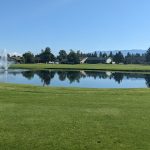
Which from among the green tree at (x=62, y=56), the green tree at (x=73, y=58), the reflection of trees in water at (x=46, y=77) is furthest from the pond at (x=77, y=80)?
the green tree at (x=62, y=56)

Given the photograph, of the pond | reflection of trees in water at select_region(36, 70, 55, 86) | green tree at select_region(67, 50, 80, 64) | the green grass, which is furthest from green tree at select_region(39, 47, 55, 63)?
the green grass

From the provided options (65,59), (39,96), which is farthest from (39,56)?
(39,96)

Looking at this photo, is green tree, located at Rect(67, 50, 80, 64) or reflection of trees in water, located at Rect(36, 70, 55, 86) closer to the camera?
reflection of trees in water, located at Rect(36, 70, 55, 86)

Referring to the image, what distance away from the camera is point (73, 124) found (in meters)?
11.8

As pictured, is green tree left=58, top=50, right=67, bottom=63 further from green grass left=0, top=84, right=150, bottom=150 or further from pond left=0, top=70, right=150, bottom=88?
green grass left=0, top=84, right=150, bottom=150

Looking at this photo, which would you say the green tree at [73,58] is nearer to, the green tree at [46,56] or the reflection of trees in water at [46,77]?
the green tree at [46,56]

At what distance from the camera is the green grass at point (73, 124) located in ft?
31.6

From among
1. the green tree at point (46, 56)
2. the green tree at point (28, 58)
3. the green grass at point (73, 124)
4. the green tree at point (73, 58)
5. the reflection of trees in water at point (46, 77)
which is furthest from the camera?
the green tree at point (46, 56)

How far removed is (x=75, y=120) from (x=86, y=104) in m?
3.62

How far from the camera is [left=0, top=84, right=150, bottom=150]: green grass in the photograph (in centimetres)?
962

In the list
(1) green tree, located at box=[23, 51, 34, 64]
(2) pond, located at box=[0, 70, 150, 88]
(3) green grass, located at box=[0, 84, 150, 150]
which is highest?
(1) green tree, located at box=[23, 51, 34, 64]

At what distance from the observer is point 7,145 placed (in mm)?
9336

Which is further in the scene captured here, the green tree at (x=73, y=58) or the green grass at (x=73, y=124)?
the green tree at (x=73, y=58)

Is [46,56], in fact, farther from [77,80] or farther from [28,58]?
[77,80]
